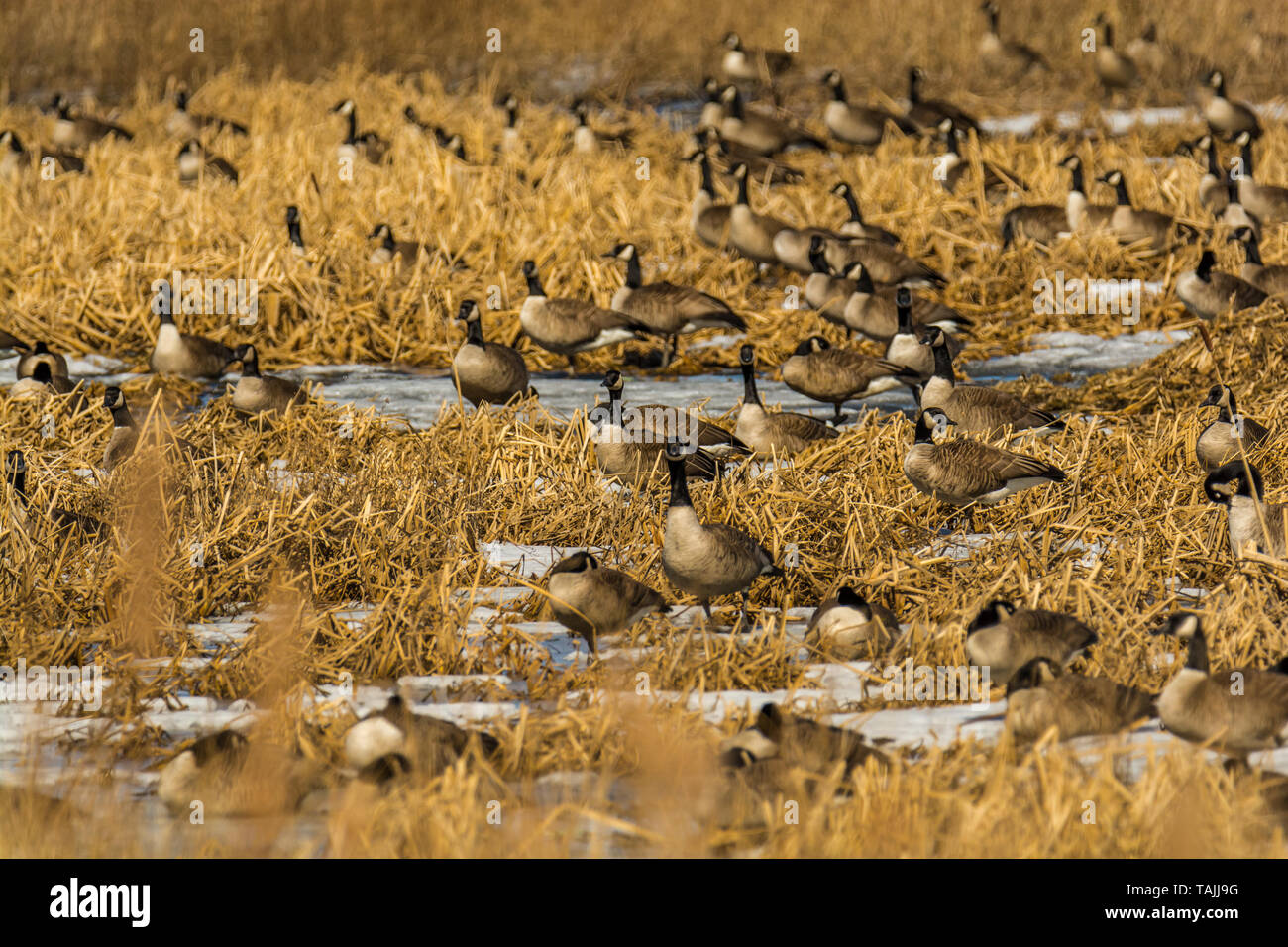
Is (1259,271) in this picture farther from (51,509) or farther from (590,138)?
(51,509)

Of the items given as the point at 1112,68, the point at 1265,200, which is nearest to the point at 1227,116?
the point at 1112,68

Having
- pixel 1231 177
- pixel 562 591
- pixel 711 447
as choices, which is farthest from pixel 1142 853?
pixel 1231 177

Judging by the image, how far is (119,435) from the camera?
9461 mm

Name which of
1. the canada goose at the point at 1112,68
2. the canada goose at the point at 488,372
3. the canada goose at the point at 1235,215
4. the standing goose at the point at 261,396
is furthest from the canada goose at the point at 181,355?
the canada goose at the point at 1112,68

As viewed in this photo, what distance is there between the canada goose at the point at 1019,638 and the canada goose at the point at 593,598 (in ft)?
4.60

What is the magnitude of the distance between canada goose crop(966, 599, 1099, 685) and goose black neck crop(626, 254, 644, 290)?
276 inches

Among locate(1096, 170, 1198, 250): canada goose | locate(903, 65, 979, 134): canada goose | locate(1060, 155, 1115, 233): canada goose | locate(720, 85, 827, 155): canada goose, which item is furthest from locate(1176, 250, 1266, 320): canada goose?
locate(720, 85, 827, 155): canada goose

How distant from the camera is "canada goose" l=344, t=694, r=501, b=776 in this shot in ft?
17.9

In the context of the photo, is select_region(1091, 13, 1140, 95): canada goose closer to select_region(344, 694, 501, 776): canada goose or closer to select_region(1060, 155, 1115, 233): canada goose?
select_region(1060, 155, 1115, 233): canada goose

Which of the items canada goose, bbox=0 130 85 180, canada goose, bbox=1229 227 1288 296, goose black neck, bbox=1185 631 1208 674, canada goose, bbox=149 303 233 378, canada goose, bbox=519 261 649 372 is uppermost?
canada goose, bbox=0 130 85 180

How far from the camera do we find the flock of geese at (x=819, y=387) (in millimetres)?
5730

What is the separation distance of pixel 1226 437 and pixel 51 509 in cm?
607

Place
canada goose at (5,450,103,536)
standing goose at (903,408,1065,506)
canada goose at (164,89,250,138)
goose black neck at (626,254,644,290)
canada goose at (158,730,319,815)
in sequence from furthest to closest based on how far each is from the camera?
canada goose at (164,89,250,138)
goose black neck at (626,254,644,290)
standing goose at (903,408,1065,506)
canada goose at (5,450,103,536)
canada goose at (158,730,319,815)
